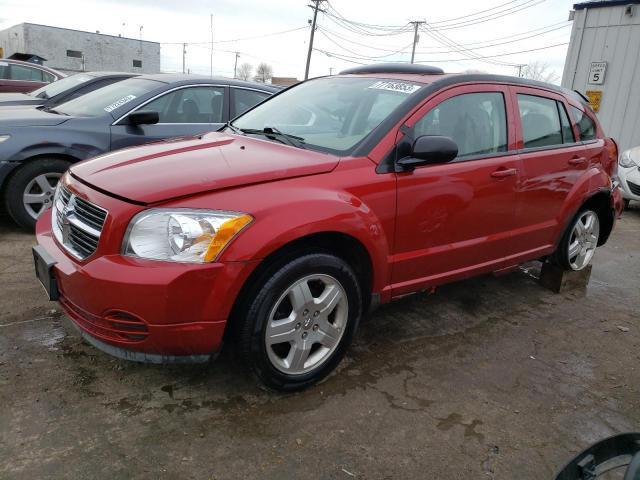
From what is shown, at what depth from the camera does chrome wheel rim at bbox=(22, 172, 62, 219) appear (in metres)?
4.63

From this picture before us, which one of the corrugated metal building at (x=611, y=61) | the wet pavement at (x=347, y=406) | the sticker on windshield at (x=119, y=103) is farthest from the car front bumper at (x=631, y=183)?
the sticker on windshield at (x=119, y=103)

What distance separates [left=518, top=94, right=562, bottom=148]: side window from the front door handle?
0.29 meters

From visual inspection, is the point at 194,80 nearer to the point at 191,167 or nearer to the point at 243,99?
the point at 243,99

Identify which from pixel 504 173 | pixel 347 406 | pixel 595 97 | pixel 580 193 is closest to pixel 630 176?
pixel 595 97

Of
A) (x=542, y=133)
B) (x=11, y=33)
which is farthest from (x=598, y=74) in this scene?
(x=11, y=33)

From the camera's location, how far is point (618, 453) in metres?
1.66

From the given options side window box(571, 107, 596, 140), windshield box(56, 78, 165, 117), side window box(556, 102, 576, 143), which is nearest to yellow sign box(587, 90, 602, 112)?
side window box(571, 107, 596, 140)

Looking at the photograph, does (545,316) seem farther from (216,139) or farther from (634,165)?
(634,165)

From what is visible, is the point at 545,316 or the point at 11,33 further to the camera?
the point at 11,33

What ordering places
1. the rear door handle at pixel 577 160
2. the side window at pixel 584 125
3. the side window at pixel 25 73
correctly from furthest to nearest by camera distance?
1. the side window at pixel 25 73
2. the side window at pixel 584 125
3. the rear door handle at pixel 577 160

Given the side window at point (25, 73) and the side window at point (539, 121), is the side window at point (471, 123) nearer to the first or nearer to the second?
the side window at point (539, 121)

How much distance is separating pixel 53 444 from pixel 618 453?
2159mm

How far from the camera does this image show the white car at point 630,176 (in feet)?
25.4

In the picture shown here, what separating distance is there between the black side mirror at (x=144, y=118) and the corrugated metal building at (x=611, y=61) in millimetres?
8506
